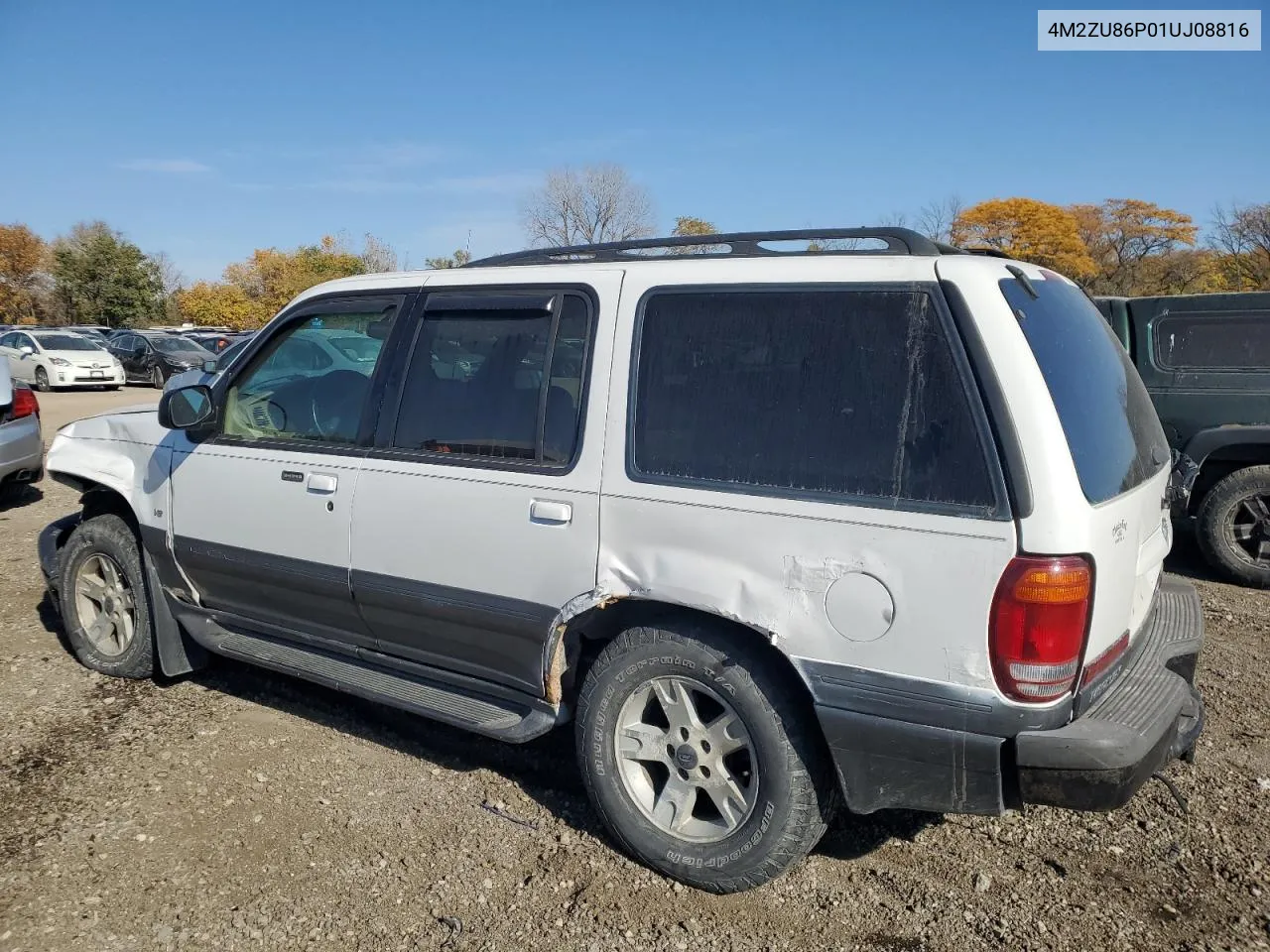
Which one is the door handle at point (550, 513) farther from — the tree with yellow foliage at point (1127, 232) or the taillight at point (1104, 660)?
the tree with yellow foliage at point (1127, 232)

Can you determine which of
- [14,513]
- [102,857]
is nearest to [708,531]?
[102,857]

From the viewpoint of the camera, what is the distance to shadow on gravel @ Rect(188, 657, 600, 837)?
369 centimetres

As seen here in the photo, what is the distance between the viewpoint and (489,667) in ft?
11.3

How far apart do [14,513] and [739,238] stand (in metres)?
8.10

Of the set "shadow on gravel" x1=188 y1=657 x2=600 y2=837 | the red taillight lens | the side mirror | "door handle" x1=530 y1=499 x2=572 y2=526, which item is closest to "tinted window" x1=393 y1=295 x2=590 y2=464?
"door handle" x1=530 y1=499 x2=572 y2=526

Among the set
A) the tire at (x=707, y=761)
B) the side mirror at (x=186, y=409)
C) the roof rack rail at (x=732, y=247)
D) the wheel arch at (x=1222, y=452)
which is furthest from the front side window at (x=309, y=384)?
the wheel arch at (x=1222, y=452)

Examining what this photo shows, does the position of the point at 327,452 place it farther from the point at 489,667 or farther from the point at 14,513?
the point at 14,513

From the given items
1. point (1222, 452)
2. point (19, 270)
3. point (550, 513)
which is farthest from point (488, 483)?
point (19, 270)

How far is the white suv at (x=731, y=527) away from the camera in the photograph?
2.51 metres

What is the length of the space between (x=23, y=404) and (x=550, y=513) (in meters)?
7.31

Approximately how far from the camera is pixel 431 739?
4.15 m

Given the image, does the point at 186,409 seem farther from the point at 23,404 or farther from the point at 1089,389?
the point at 23,404

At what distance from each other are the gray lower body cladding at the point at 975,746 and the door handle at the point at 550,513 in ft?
2.96

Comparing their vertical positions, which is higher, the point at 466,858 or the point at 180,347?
the point at 180,347
